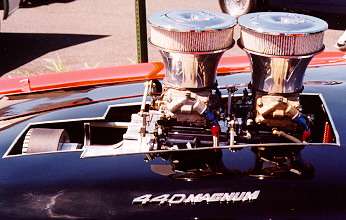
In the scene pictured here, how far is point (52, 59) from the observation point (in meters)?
7.21

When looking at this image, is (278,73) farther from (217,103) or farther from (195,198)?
(195,198)

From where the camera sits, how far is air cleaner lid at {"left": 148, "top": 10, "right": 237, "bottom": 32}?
7.15ft

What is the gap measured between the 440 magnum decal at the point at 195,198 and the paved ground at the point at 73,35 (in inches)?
196

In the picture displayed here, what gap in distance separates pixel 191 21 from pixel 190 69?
197mm

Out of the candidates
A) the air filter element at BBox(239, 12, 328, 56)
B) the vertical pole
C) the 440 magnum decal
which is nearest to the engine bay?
the air filter element at BBox(239, 12, 328, 56)

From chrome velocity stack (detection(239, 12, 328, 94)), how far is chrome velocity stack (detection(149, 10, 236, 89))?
107 mm

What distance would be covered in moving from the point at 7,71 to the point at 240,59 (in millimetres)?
4047

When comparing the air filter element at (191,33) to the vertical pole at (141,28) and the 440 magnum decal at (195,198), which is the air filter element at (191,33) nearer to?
the 440 magnum decal at (195,198)

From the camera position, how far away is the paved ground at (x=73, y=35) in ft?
23.2

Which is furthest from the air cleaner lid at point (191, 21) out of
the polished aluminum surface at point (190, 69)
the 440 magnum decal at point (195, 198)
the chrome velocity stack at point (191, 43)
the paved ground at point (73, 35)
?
the paved ground at point (73, 35)

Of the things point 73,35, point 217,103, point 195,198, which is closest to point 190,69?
point 217,103

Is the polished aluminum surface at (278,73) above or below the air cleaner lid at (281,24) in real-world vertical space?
below

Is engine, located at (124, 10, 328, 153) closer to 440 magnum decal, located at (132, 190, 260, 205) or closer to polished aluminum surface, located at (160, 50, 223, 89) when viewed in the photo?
polished aluminum surface, located at (160, 50, 223, 89)

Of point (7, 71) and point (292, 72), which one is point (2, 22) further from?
point (292, 72)
